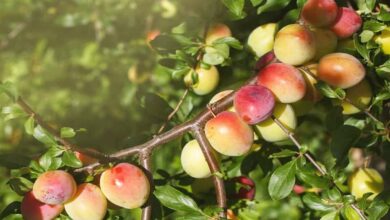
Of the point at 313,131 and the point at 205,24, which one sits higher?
the point at 205,24

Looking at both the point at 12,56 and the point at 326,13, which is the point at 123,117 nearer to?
the point at 12,56

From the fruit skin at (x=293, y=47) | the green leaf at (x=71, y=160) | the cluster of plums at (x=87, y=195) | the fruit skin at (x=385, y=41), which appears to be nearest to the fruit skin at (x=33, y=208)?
the cluster of plums at (x=87, y=195)

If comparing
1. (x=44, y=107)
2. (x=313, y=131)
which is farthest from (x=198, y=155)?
(x=44, y=107)

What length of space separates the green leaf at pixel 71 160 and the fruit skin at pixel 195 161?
25cm

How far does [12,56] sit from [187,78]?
1926 millimetres

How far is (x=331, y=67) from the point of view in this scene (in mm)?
1308

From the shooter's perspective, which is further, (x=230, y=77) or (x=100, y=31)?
(x=100, y=31)

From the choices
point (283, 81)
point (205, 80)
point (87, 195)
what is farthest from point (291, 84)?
point (87, 195)

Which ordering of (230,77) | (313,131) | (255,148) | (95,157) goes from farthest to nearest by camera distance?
(313,131) → (230,77) → (255,148) → (95,157)

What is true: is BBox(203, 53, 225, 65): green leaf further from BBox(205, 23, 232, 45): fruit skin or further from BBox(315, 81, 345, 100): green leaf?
BBox(315, 81, 345, 100): green leaf

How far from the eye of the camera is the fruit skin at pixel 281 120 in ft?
4.27

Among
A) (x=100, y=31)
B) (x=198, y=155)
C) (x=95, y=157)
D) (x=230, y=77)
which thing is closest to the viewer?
(x=95, y=157)

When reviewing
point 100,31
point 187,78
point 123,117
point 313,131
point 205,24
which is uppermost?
point 205,24

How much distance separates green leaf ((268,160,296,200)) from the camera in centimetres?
126
